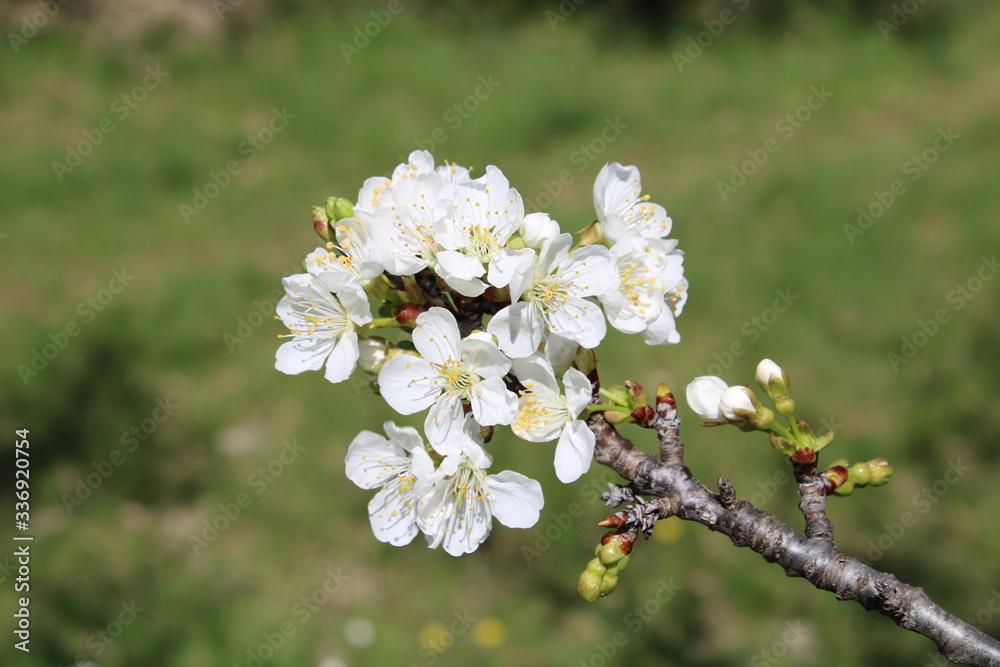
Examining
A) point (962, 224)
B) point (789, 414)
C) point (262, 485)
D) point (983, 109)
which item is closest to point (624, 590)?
point (262, 485)

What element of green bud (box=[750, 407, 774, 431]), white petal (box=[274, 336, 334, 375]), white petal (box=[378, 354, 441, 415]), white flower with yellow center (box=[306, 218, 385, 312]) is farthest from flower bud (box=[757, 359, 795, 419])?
white petal (box=[274, 336, 334, 375])

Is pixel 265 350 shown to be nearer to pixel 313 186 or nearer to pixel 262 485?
pixel 262 485

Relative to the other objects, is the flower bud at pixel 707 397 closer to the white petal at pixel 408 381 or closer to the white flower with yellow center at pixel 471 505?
the white flower with yellow center at pixel 471 505

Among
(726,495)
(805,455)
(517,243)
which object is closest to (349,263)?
(517,243)

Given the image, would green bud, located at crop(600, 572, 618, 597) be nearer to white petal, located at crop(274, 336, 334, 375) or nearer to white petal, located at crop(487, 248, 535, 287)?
white petal, located at crop(487, 248, 535, 287)

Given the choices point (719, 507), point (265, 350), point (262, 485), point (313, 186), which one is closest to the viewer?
point (719, 507)

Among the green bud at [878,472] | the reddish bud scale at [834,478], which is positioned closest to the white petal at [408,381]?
the reddish bud scale at [834,478]
